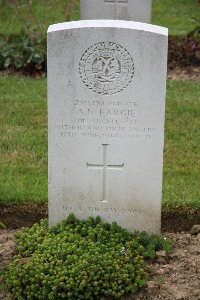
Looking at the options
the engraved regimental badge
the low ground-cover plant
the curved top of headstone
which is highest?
the curved top of headstone

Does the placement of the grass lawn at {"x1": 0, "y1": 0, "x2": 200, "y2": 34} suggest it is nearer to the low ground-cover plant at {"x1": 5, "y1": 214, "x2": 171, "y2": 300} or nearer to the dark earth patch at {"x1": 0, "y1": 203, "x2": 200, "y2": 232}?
the dark earth patch at {"x1": 0, "y1": 203, "x2": 200, "y2": 232}

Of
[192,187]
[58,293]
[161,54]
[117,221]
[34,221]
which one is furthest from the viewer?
[192,187]

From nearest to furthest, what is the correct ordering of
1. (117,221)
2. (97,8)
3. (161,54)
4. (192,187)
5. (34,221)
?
(161,54) < (117,221) < (34,221) < (192,187) < (97,8)

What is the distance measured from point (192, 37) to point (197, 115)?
9.57 feet

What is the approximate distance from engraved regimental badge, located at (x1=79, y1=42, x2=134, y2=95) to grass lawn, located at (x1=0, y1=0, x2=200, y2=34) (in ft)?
22.4

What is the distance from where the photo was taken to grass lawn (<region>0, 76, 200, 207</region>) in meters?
5.84

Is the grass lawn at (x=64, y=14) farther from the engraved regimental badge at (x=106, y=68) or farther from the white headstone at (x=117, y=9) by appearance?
the engraved regimental badge at (x=106, y=68)

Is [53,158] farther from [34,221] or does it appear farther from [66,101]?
[34,221]

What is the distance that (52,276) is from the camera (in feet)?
14.1

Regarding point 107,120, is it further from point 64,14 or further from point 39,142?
point 64,14

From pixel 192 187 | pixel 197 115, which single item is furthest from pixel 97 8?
pixel 192 187

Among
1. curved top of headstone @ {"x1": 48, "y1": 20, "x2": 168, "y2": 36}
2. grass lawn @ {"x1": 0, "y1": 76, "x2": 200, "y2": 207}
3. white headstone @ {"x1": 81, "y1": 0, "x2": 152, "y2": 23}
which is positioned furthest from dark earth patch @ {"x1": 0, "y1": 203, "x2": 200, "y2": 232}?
white headstone @ {"x1": 81, "y1": 0, "x2": 152, "y2": 23}

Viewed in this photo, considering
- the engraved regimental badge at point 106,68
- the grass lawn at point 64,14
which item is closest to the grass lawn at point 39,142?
the engraved regimental badge at point 106,68

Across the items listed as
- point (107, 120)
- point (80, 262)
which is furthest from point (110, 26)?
point (80, 262)
